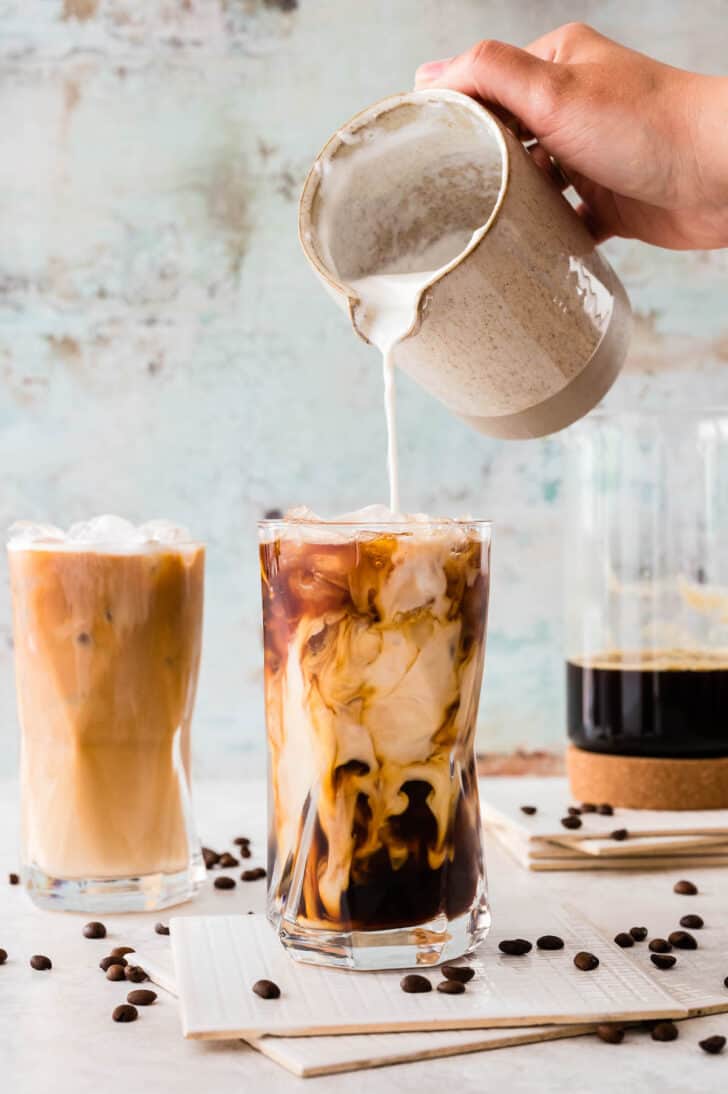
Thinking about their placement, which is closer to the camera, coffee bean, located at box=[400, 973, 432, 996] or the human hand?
coffee bean, located at box=[400, 973, 432, 996]

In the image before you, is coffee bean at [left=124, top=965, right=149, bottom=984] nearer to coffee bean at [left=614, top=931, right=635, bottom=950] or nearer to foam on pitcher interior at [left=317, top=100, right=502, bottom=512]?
coffee bean at [left=614, top=931, right=635, bottom=950]

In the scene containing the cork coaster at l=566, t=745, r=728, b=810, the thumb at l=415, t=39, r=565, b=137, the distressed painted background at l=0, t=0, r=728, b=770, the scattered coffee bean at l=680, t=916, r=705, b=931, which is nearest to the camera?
the scattered coffee bean at l=680, t=916, r=705, b=931

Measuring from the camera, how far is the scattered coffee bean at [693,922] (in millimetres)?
1144

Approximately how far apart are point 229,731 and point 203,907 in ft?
3.64

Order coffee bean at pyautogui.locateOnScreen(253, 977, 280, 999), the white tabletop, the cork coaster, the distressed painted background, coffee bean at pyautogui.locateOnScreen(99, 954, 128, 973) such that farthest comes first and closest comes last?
the distressed painted background < the cork coaster < coffee bean at pyautogui.locateOnScreen(99, 954, 128, 973) < coffee bean at pyautogui.locateOnScreen(253, 977, 280, 999) < the white tabletop

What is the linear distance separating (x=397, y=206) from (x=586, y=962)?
721mm

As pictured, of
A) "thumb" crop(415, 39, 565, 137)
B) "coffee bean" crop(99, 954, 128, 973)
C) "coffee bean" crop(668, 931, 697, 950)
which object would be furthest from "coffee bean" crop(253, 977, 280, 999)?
"thumb" crop(415, 39, 565, 137)

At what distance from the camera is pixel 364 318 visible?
1.17 m

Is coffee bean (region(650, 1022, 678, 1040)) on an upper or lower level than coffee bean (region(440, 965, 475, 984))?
lower

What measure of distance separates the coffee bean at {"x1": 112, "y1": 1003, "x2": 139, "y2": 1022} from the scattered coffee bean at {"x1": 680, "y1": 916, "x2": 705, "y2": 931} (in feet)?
1.68

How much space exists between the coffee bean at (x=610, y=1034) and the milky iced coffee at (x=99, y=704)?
Result: 499 mm

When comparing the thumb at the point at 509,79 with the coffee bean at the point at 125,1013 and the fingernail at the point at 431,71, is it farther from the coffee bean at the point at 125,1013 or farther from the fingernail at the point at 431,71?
the coffee bean at the point at 125,1013

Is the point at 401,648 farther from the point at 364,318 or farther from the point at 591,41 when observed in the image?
the point at 591,41

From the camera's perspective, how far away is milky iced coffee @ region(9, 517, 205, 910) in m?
1.20
